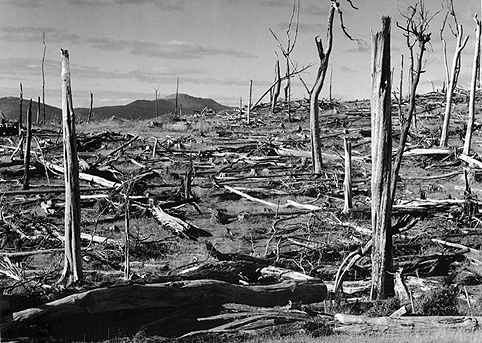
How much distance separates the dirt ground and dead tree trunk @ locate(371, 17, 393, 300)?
748 millimetres

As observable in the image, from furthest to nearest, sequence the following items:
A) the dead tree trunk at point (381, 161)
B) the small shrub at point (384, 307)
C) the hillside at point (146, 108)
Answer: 1. the hillside at point (146, 108)
2. the dead tree trunk at point (381, 161)
3. the small shrub at point (384, 307)

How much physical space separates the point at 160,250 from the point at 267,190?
7907 mm

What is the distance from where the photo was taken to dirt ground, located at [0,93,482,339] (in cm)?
1440

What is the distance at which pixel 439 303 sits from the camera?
1288cm

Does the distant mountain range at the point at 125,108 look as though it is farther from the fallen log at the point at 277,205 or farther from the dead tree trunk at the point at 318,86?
the fallen log at the point at 277,205

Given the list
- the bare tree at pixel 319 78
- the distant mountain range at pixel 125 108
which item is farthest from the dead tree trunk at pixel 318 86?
the distant mountain range at pixel 125 108

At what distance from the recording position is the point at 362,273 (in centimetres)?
1504

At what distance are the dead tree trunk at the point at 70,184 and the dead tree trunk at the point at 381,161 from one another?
6119 millimetres

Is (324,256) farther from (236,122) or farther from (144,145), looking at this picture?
(236,122)

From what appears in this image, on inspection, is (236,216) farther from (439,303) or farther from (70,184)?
(439,303)

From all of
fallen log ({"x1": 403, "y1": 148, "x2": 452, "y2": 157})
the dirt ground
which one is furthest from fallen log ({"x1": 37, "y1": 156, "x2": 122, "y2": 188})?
fallen log ({"x1": 403, "y1": 148, "x2": 452, "y2": 157})

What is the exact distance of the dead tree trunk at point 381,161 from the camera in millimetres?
12578

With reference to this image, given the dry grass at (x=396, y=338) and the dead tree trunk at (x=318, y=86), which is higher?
the dead tree trunk at (x=318, y=86)

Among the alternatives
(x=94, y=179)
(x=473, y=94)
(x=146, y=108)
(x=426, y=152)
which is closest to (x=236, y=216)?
(x=94, y=179)
